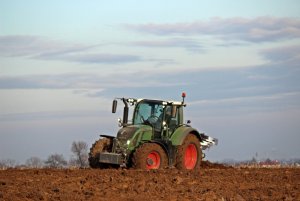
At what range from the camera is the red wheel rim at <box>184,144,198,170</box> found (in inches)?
890

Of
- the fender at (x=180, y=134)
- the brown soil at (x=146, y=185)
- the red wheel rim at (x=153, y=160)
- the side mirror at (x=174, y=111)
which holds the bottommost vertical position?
the brown soil at (x=146, y=185)

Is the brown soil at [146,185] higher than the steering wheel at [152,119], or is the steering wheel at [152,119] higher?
the steering wheel at [152,119]

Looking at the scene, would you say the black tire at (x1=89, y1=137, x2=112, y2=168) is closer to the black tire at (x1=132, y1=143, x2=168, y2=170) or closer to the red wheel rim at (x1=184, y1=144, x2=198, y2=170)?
the black tire at (x1=132, y1=143, x2=168, y2=170)

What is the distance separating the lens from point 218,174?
19.2m

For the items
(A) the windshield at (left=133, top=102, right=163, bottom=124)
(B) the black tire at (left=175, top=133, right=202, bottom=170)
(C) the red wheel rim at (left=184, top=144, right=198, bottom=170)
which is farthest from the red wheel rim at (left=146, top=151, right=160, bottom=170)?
(C) the red wheel rim at (left=184, top=144, right=198, bottom=170)

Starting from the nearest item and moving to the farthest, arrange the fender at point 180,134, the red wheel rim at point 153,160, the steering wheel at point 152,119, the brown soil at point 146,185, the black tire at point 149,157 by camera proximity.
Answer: the brown soil at point 146,185, the black tire at point 149,157, the red wheel rim at point 153,160, the fender at point 180,134, the steering wheel at point 152,119

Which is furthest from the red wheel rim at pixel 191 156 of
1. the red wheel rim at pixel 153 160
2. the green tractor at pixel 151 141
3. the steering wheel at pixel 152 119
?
the red wheel rim at pixel 153 160

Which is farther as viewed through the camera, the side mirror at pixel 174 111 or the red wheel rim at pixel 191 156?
the red wheel rim at pixel 191 156

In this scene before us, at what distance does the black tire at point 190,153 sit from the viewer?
2178 cm

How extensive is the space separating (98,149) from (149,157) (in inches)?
81.2

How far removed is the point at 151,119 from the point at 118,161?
2.10 m

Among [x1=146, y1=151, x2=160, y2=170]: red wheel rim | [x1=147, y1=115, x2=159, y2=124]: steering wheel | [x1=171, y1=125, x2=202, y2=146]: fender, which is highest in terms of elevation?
[x1=147, y1=115, x2=159, y2=124]: steering wheel

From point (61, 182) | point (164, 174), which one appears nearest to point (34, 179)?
point (61, 182)

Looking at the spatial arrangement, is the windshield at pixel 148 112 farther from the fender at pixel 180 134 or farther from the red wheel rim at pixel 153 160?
the red wheel rim at pixel 153 160
